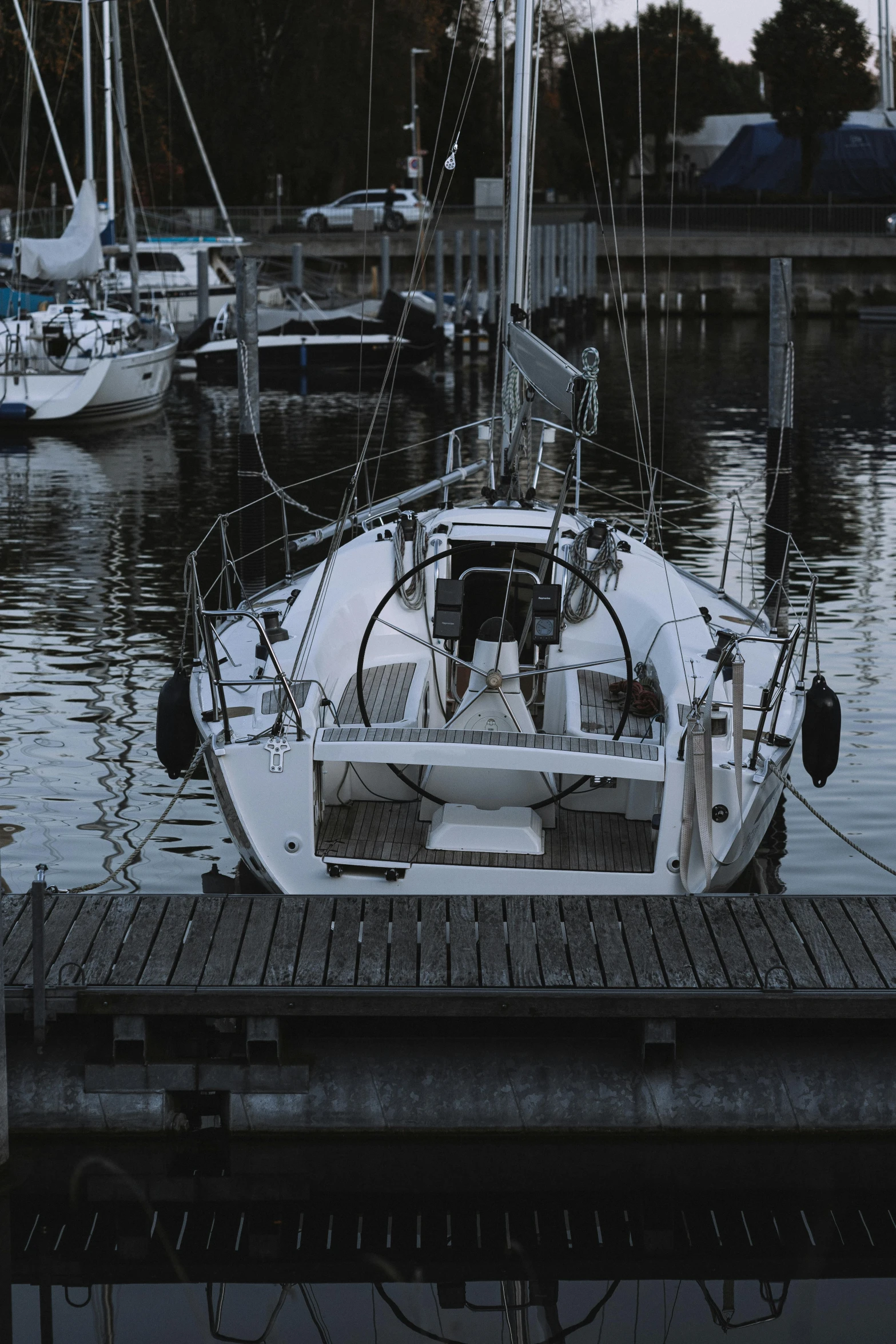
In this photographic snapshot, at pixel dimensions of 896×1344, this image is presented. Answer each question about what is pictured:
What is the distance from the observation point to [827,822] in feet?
26.0

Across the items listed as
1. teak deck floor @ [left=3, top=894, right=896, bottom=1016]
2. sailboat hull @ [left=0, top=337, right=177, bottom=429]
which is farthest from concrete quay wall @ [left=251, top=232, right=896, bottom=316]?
teak deck floor @ [left=3, top=894, right=896, bottom=1016]

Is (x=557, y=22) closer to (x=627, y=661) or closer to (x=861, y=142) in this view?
(x=861, y=142)

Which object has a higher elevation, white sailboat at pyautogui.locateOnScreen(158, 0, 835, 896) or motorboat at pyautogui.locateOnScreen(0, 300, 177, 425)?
motorboat at pyautogui.locateOnScreen(0, 300, 177, 425)

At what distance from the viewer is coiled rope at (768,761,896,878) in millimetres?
7343

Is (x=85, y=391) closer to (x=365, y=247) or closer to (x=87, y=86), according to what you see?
(x=365, y=247)

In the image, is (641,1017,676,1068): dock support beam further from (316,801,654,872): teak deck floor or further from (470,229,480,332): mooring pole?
(470,229,480,332): mooring pole

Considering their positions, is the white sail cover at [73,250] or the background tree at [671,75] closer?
the white sail cover at [73,250]

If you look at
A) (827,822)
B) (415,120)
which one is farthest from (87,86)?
(827,822)

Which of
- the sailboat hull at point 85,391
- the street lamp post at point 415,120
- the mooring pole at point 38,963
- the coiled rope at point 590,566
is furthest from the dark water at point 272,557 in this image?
the street lamp post at point 415,120

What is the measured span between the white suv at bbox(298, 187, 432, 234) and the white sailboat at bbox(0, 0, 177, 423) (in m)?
20.4

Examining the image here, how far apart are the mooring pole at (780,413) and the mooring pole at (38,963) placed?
6.80m

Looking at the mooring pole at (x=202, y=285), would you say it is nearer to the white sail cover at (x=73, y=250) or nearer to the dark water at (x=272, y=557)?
the dark water at (x=272, y=557)

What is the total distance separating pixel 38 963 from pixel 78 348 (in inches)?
818

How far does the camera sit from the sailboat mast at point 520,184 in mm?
10023
